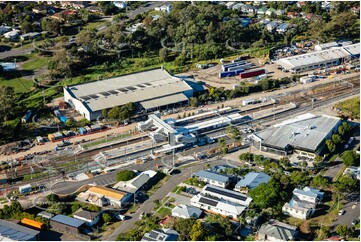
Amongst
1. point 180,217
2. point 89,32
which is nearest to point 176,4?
point 89,32

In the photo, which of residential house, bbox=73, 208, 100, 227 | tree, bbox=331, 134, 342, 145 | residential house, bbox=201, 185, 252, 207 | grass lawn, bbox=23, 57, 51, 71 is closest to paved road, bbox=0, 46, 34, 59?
grass lawn, bbox=23, 57, 51, 71

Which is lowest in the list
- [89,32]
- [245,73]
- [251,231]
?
[251,231]

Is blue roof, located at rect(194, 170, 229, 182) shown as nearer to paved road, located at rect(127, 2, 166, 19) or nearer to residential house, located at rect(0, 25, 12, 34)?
residential house, located at rect(0, 25, 12, 34)

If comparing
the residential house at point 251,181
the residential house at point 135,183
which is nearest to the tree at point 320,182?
the residential house at point 251,181

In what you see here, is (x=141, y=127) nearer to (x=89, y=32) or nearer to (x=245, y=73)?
(x=245, y=73)

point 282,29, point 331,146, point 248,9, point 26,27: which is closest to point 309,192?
point 331,146

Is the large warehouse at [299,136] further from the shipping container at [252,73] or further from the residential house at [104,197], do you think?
the shipping container at [252,73]
